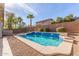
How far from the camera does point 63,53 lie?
2229mm

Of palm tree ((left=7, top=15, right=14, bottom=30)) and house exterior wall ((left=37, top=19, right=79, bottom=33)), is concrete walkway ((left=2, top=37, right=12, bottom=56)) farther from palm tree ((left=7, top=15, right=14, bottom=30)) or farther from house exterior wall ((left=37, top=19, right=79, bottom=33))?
house exterior wall ((left=37, top=19, right=79, bottom=33))

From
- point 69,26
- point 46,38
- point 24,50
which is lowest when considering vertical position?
point 24,50

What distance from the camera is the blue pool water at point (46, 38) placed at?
7.35ft

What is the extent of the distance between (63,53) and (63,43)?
110 mm

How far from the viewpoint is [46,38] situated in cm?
225

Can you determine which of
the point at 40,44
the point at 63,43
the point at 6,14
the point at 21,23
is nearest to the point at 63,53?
the point at 63,43

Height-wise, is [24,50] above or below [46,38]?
below

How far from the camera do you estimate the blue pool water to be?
2.24 meters

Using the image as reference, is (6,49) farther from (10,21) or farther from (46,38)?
(46,38)

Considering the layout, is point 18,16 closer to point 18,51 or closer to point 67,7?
point 18,51

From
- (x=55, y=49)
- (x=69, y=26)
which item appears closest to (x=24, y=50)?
(x=55, y=49)

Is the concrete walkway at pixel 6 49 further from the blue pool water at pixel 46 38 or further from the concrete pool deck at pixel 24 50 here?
the blue pool water at pixel 46 38

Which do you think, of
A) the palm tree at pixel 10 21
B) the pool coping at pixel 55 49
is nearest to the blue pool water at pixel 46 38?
the pool coping at pixel 55 49

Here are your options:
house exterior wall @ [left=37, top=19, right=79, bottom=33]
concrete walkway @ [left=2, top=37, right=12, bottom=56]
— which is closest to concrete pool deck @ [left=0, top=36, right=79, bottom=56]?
concrete walkway @ [left=2, top=37, right=12, bottom=56]
